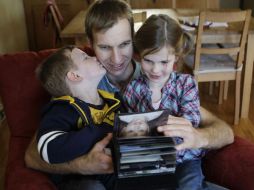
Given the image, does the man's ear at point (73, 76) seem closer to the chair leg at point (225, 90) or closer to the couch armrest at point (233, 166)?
the couch armrest at point (233, 166)

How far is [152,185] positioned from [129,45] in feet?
2.15

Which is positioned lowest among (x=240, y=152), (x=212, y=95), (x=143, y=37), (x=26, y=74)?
(x=212, y=95)

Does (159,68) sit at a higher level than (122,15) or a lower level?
lower

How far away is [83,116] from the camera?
1187 millimetres

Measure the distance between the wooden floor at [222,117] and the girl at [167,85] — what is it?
1.36m

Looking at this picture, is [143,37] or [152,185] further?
[143,37]

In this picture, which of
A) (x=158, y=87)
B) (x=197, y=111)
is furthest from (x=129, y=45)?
(x=197, y=111)

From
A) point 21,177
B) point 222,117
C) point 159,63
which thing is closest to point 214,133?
point 159,63

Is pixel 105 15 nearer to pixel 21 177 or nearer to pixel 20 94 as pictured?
pixel 20 94

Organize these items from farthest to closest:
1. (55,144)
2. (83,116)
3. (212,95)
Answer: (212,95) < (83,116) < (55,144)

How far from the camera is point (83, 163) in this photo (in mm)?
1126

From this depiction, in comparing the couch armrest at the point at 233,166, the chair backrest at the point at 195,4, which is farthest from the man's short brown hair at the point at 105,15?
the chair backrest at the point at 195,4

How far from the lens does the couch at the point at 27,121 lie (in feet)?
4.05

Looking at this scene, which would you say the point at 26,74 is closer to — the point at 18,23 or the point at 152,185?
the point at 152,185
